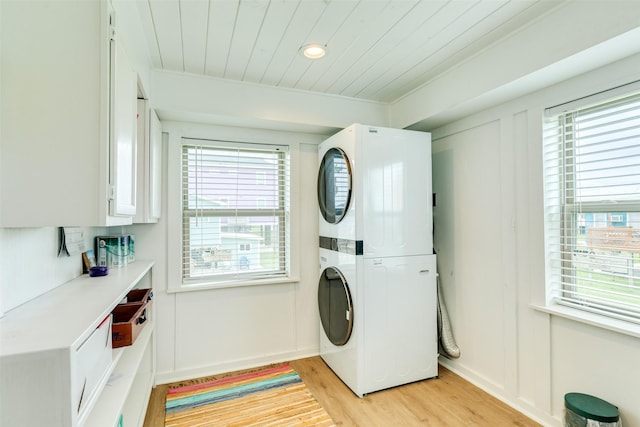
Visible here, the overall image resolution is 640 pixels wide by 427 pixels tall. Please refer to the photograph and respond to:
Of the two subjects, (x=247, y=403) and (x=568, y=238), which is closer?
(x=568, y=238)

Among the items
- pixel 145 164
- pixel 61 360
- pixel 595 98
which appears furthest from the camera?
pixel 145 164

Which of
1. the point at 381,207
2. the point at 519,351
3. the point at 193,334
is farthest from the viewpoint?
the point at 193,334

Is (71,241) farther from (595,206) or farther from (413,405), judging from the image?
(595,206)

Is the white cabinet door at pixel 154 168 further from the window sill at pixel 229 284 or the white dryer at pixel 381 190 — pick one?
the white dryer at pixel 381 190

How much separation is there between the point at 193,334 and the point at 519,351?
2.40 m

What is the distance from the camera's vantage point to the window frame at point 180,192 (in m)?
2.52

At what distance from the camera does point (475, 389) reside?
7.64 feet

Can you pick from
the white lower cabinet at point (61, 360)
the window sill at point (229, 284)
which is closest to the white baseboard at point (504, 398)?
the window sill at point (229, 284)

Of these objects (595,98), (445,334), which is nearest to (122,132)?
(595,98)

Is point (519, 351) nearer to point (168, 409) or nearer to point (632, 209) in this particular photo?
point (632, 209)

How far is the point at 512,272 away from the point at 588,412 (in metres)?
0.82

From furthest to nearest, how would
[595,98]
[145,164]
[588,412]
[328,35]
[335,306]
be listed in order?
[335,306] → [145,164] → [328,35] → [595,98] → [588,412]

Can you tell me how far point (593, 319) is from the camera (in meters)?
1.69

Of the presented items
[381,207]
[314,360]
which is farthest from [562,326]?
[314,360]
